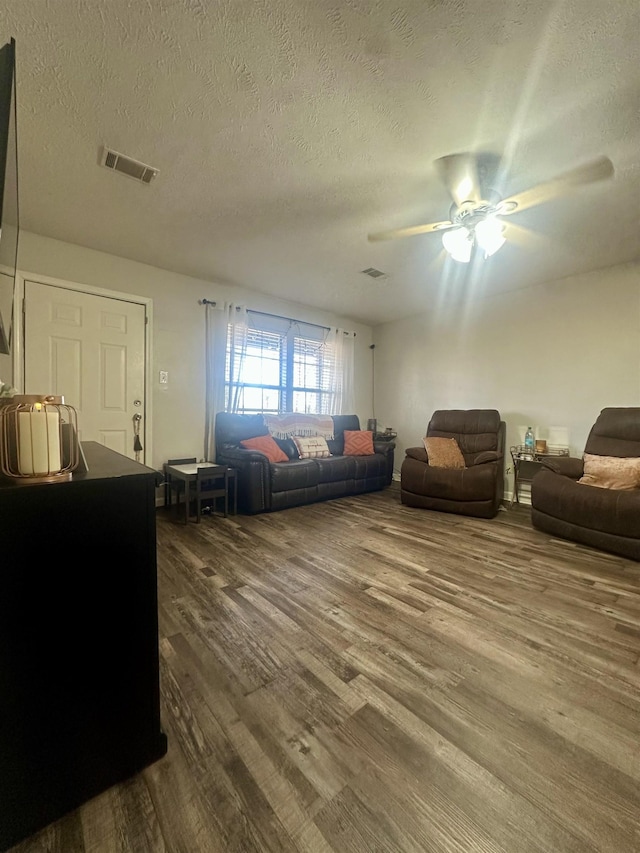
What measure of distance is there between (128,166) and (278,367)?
2833 millimetres

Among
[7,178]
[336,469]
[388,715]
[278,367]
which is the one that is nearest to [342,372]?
[278,367]

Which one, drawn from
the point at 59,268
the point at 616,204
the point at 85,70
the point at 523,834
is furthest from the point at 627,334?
the point at 59,268

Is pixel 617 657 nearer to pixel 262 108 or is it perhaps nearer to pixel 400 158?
pixel 400 158

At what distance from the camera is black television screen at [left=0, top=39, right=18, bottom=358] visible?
1156 mm

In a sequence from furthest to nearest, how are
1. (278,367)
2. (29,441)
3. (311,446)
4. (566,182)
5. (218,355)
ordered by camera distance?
(278,367), (311,446), (218,355), (566,182), (29,441)

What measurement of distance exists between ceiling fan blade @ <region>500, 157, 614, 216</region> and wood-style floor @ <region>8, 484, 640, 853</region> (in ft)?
7.31

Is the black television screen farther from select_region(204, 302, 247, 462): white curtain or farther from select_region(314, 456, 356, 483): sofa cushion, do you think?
select_region(314, 456, 356, 483): sofa cushion

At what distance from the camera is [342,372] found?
5473 mm

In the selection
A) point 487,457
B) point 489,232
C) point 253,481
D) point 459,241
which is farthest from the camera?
point 487,457

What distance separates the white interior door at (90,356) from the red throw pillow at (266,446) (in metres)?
1.09

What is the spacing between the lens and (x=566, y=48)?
1428 millimetres

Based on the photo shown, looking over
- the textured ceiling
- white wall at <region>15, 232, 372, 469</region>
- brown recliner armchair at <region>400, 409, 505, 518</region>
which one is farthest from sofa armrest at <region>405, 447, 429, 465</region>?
white wall at <region>15, 232, 372, 469</region>

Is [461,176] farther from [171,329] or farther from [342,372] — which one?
[342,372]

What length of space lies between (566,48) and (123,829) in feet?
9.86
